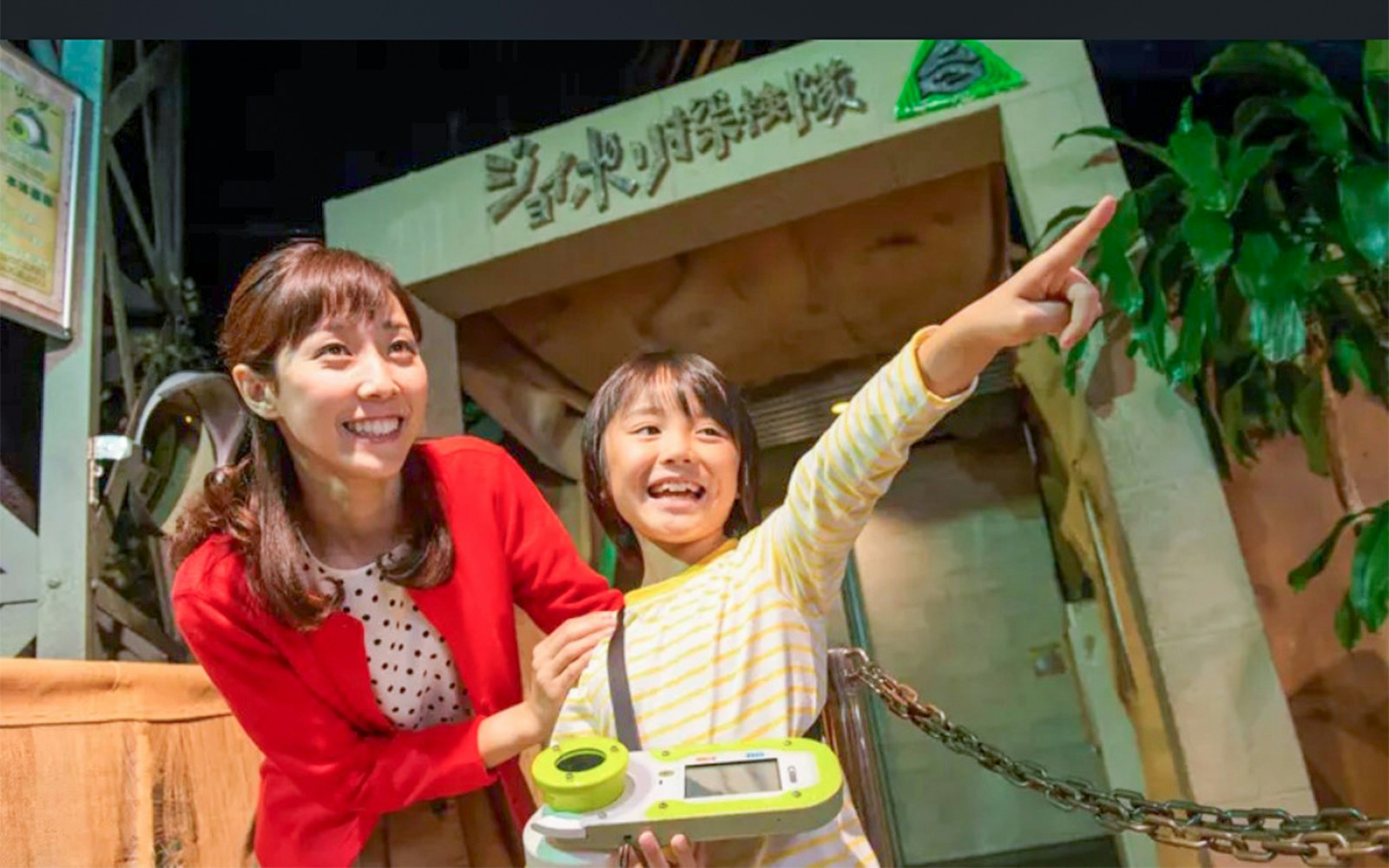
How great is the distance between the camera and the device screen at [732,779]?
73cm

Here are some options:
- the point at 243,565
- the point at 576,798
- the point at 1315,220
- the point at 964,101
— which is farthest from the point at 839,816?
the point at 1315,220

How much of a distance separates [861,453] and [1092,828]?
3.01 ft

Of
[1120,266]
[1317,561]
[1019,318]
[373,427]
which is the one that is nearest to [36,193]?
[373,427]

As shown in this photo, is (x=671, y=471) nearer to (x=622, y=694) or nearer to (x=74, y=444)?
(x=622, y=694)

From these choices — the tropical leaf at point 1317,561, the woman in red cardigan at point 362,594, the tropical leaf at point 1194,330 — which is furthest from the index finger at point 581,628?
the tropical leaf at point 1317,561

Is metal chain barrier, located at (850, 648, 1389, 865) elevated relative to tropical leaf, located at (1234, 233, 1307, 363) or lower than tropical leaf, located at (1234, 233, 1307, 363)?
lower

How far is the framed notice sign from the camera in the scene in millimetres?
1103

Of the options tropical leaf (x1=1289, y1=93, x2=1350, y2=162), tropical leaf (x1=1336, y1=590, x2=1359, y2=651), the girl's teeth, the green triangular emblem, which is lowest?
tropical leaf (x1=1336, y1=590, x2=1359, y2=651)

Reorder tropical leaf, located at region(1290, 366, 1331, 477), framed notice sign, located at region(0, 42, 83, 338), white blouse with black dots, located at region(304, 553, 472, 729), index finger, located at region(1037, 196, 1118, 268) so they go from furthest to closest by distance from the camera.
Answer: tropical leaf, located at region(1290, 366, 1331, 477) < framed notice sign, located at region(0, 42, 83, 338) < white blouse with black dots, located at region(304, 553, 472, 729) < index finger, located at region(1037, 196, 1118, 268)

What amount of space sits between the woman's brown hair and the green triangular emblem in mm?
753

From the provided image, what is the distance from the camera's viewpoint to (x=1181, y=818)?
2.70ft

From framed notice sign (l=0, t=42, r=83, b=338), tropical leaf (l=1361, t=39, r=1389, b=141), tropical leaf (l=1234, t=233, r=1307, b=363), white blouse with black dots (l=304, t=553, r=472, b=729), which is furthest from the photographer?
tropical leaf (l=1361, t=39, r=1389, b=141)

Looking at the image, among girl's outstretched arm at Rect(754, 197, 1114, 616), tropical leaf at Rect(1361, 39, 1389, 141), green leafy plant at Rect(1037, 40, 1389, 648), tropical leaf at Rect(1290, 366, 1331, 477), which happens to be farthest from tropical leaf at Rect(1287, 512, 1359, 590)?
girl's outstretched arm at Rect(754, 197, 1114, 616)

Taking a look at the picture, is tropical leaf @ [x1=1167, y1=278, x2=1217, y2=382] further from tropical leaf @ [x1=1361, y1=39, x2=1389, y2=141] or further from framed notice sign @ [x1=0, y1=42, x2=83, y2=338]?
framed notice sign @ [x1=0, y1=42, x2=83, y2=338]
